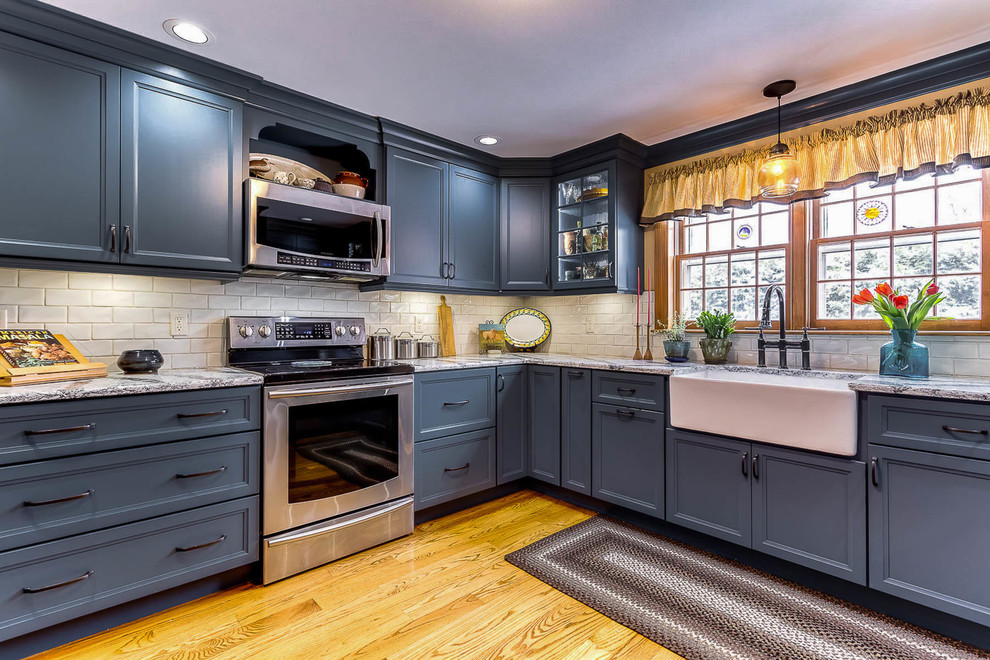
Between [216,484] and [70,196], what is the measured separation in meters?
1.32

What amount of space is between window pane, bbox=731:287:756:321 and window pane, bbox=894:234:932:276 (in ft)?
2.33

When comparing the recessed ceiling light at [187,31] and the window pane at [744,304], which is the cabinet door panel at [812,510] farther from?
the recessed ceiling light at [187,31]

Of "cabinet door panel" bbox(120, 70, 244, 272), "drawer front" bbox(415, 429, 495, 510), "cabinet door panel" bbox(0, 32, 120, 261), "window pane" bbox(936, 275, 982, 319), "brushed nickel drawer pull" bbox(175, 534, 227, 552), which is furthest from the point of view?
"drawer front" bbox(415, 429, 495, 510)

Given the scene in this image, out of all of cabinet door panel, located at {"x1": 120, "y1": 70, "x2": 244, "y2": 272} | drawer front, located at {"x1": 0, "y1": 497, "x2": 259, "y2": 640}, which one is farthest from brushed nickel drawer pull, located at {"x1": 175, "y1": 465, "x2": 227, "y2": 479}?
cabinet door panel, located at {"x1": 120, "y1": 70, "x2": 244, "y2": 272}

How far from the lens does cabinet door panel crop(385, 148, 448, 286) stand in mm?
3000

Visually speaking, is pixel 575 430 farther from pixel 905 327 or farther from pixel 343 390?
pixel 905 327

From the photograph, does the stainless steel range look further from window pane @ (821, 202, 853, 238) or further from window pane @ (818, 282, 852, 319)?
window pane @ (821, 202, 853, 238)

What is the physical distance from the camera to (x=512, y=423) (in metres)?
3.17

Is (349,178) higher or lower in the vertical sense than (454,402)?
higher

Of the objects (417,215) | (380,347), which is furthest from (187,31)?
(380,347)

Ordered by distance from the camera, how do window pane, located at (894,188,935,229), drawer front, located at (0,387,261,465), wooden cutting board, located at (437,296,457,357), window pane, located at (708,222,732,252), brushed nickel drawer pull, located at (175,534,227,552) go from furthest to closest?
wooden cutting board, located at (437,296,457,357)
window pane, located at (708,222,732,252)
window pane, located at (894,188,935,229)
brushed nickel drawer pull, located at (175,534,227,552)
drawer front, located at (0,387,261,465)

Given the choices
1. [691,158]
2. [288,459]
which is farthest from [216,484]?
[691,158]

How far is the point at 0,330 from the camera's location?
188cm

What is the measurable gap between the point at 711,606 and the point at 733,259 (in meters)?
2.06
